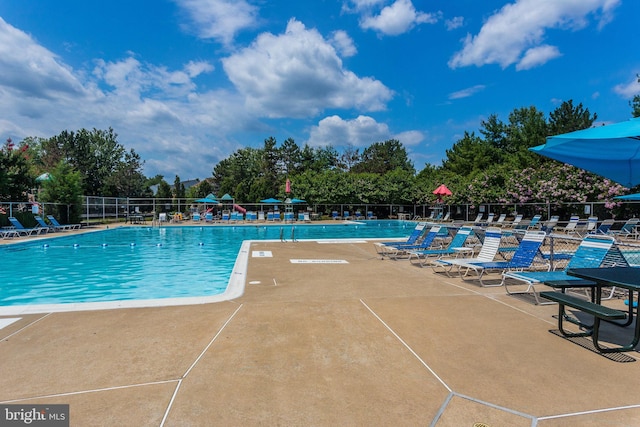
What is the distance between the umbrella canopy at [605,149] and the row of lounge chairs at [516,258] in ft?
3.41

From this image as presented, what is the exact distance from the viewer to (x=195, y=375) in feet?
9.44

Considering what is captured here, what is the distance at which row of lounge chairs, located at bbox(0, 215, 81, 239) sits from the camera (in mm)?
15438

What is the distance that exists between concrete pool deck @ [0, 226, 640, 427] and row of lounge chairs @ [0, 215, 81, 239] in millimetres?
14691

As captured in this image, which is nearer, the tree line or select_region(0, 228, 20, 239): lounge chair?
select_region(0, 228, 20, 239): lounge chair

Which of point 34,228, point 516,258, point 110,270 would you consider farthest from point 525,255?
point 34,228

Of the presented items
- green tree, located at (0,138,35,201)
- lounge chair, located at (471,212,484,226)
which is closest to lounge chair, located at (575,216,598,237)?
lounge chair, located at (471,212,484,226)

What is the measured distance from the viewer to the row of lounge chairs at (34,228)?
1544 centimetres

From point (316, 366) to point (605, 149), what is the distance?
3850 millimetres

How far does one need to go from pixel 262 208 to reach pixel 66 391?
30.5 m

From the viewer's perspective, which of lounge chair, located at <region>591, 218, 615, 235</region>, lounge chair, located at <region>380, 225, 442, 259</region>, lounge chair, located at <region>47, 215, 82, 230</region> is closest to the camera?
lounge chair, located at <region>380, 225, 442, 259</region>

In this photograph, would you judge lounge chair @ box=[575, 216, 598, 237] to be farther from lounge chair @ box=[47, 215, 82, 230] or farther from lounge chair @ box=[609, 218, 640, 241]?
lounge chair @ box=[47, 215, 82, 230]

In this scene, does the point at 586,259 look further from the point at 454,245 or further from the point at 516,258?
the point at 454,245

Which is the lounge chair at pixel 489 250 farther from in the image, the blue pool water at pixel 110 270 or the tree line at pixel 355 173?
the tree line at pixel 355 173

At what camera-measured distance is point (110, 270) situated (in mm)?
9617
